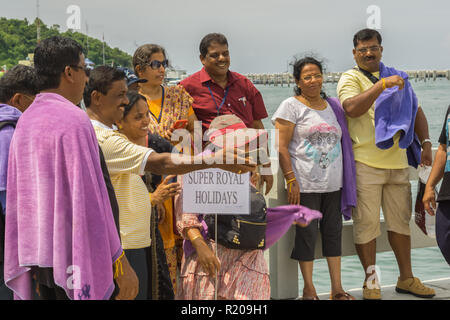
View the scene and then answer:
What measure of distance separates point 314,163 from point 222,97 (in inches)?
33.2

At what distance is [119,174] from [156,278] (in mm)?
716

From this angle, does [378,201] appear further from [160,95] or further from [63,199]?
[63,199]

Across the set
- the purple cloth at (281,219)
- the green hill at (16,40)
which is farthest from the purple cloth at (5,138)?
the green hill at (16,40)

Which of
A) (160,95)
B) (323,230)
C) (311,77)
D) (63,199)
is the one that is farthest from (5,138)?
(323,230)

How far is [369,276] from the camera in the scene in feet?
16.4

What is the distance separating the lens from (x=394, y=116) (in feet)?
16.2

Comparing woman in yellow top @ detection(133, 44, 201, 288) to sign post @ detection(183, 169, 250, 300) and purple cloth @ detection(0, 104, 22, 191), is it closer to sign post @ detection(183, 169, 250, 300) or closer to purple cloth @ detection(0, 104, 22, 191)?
sign post @ detection(183, 169, 250, 300)

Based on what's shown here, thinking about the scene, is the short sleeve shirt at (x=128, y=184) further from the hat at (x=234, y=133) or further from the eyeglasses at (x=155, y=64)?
the eyeglasses at (x=155, y=64)

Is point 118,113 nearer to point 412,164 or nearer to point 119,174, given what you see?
point 119,174

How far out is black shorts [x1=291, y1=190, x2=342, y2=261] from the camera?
481 cm

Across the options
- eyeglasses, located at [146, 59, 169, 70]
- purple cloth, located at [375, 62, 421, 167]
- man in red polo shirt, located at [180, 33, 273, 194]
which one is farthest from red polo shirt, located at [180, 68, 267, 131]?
purple cloth, located at [375, 62, 421, 167]

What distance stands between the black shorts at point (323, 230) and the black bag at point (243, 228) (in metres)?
1.26

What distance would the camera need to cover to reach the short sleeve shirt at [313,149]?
4770mm
